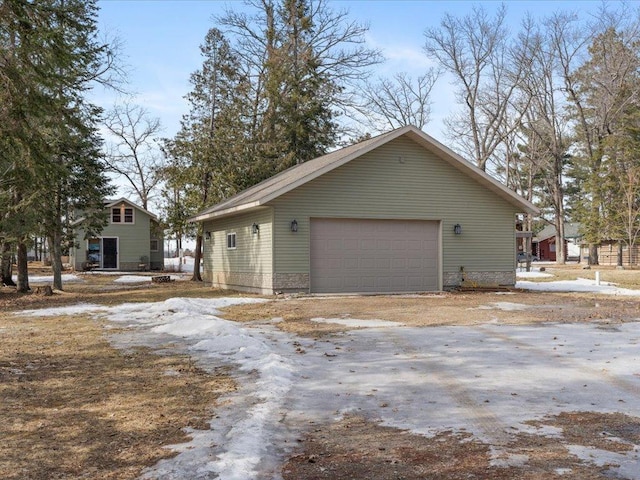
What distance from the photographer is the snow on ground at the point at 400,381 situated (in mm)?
4258

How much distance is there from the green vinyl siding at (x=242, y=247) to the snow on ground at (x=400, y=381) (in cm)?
676

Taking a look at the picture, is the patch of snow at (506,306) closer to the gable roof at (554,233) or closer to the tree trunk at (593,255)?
the tree trunk at (593,255)


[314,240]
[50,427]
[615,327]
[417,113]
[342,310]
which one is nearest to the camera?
[50,427]

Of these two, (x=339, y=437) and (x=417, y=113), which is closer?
(x=339, y=437)

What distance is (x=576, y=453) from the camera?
3998 mm

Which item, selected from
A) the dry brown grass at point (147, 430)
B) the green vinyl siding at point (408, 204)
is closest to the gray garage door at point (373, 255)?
the green vinyl siding at point (408, 204)

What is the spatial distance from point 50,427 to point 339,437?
7.84ft

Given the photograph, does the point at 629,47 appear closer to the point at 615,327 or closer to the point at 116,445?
the point at 615,327

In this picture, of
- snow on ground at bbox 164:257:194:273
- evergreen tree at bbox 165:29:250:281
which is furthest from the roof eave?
snow on ground at bbox 164:257:194:273

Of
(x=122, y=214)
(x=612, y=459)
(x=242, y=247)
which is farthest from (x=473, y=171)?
(x=122, y=214)

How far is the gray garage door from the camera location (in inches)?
676

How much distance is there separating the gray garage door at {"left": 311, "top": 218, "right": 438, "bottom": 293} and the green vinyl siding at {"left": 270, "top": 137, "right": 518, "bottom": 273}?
0.33m

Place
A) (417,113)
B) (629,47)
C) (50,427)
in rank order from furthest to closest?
(417,113)
(629,47)
(50,427)

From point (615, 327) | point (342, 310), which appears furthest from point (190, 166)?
point (615, 327)
